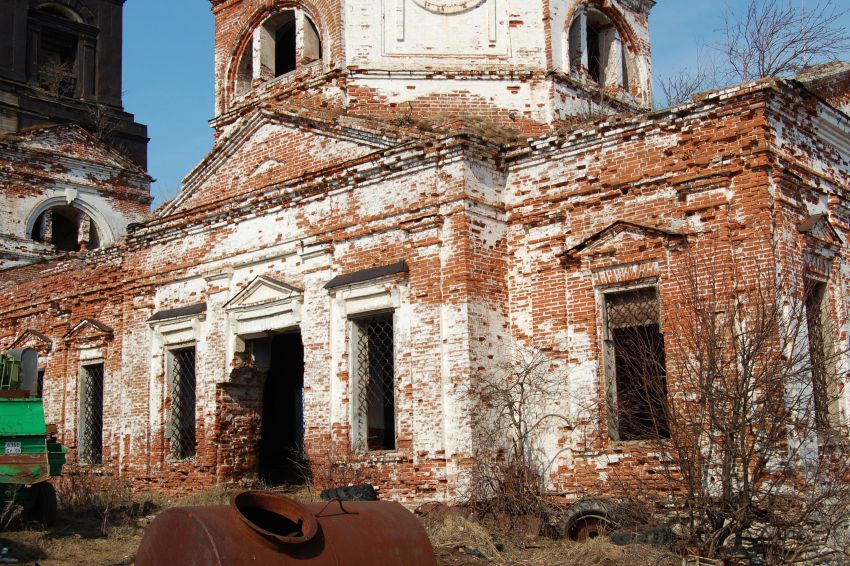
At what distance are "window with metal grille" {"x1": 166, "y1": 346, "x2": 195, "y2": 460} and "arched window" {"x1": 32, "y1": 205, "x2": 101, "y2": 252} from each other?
28.5ft

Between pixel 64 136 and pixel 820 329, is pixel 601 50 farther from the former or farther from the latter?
pixel 64 136

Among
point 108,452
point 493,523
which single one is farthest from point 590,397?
point 108,452

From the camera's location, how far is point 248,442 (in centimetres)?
1460

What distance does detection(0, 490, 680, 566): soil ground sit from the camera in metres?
8.85

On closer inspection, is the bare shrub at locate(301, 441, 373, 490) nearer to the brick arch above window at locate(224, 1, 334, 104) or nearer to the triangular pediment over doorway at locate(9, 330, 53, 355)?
the brick arch above window at locate(224, 1, 334, 104)

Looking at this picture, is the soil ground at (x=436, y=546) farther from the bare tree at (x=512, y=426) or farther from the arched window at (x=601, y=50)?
the arched window at (x=601, y=50)

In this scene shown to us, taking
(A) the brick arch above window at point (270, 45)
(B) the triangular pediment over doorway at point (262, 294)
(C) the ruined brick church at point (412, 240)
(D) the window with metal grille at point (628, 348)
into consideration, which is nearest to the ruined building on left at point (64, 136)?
(C) the ruined brick church at point (412, 240)

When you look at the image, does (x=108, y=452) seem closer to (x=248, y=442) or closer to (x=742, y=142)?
(x=248, y=442)

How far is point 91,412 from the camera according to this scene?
17734mm

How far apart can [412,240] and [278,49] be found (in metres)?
6.79

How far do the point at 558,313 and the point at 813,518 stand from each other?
392cm

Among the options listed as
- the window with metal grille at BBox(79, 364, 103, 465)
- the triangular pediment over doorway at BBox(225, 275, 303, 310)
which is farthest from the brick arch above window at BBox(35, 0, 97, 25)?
the triangular pediment over doorway at BBox(225, 275, 303, 310)

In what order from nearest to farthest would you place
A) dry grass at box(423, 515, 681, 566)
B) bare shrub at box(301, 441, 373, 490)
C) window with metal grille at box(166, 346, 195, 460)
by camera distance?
dry grass at box(423, 515, 681, 566)
bare shrub at box(301, 441, 373, 490)
window with metal grille at box(166, 346, 195, 460)

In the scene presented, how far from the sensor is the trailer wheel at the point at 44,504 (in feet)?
38.4
